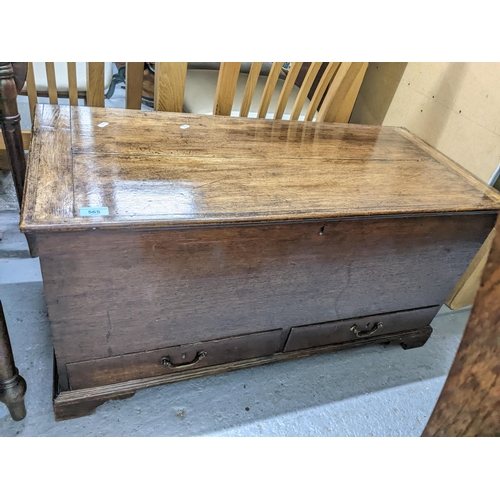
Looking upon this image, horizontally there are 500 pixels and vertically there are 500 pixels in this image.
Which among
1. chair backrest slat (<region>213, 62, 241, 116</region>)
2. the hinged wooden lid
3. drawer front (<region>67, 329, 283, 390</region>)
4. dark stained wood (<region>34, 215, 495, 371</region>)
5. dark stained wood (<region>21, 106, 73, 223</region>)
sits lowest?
drawer front (<region>67, 329, 283, 390</region>)

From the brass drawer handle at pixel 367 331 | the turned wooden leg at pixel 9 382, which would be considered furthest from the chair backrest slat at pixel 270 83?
the turned wooden leg at pixel 9 382

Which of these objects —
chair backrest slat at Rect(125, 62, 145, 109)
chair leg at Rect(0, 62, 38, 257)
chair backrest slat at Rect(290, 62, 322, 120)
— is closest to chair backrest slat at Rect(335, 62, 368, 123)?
chair backrest slat at Rect(290, 62, 322, 120)

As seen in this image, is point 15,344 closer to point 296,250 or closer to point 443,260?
point 296,250

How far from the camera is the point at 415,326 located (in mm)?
1321

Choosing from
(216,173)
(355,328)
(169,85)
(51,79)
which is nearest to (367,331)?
(355,328)

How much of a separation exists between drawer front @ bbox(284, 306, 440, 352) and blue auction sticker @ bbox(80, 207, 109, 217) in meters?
0.60

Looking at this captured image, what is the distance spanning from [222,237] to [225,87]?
1.87 feet

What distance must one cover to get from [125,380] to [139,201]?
498 millimetres

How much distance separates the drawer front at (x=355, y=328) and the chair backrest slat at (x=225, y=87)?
675mm

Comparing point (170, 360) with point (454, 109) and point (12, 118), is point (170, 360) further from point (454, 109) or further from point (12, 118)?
point (454, 109)

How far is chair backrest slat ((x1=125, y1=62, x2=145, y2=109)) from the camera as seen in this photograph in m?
1.14

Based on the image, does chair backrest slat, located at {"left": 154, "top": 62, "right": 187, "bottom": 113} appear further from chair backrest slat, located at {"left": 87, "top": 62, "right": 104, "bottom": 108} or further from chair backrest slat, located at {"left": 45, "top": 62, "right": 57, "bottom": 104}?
chair backrest slat, located at {"left": 45, "top": 62, "right": 57, "bottom": 104}

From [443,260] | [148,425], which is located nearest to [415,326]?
[443,260]

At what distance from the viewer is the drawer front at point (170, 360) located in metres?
0.95
